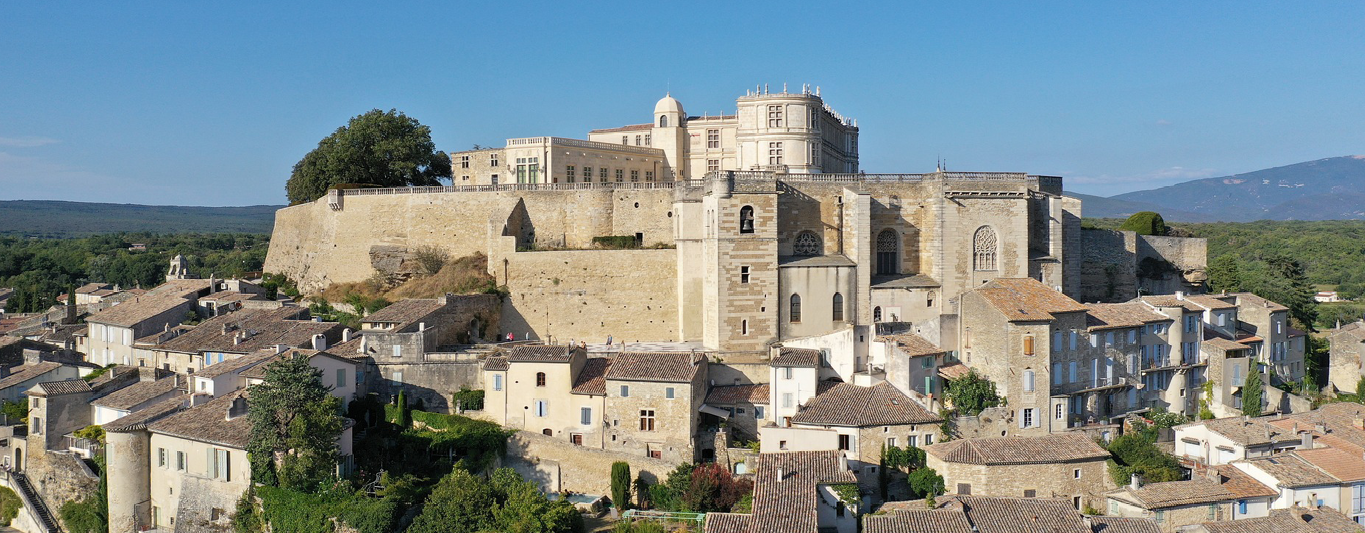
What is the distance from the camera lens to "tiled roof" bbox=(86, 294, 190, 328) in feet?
149

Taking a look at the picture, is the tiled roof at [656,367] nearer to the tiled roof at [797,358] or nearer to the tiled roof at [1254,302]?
the tiled roof at [797,358]

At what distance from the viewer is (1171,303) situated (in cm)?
4031

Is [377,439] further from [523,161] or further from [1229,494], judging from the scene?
[1229,494]

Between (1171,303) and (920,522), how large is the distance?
1807cm

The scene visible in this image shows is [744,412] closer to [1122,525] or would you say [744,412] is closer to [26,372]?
[1122,525]

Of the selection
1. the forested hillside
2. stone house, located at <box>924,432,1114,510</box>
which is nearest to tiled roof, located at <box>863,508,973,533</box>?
stone house, located at <box>924,432,1114,510</box>

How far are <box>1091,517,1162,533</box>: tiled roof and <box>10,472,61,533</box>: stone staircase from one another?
107 ft

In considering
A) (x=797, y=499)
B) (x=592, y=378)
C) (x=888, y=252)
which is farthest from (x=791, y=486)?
(x=888, y=252)

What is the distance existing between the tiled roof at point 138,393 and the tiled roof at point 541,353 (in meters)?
11.6

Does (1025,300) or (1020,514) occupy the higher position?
(1025,300)

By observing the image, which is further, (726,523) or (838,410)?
(838,410)

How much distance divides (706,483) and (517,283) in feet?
56.2

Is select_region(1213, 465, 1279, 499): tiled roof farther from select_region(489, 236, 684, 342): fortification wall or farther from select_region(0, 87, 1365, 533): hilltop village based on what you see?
select_region(489, 236, 684, 342): fortification wall

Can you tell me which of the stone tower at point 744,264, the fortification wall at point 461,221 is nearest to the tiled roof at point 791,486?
the stone tower at point 744,264
